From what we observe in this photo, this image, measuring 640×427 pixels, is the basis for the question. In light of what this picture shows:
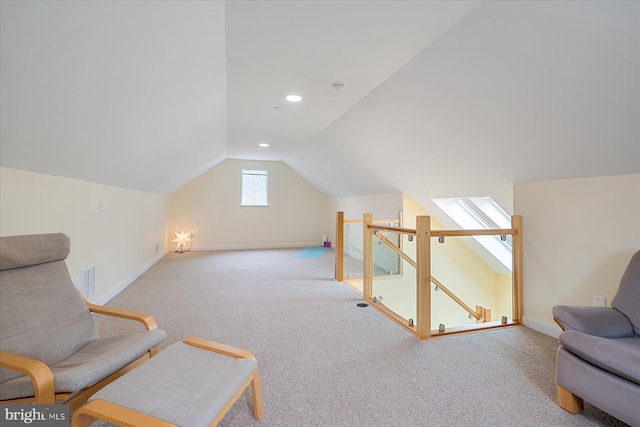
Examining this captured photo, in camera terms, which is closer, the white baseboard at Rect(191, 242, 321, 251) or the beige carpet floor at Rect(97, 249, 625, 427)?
the beige carpet floor at Rect(97, 249, 625, 427)

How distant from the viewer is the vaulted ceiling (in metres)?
1.60

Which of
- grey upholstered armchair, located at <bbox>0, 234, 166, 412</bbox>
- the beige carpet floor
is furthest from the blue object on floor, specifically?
grey upholstered armchair, located at <bbox>0, 234, 166, 412</bbox>

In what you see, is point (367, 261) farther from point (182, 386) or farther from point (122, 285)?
point (122, 285)

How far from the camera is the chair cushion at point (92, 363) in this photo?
52.6 inches

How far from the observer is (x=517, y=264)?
3072mm

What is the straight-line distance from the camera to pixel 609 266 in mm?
2379

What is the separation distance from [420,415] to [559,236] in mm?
2050

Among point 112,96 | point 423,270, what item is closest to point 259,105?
point 112,96

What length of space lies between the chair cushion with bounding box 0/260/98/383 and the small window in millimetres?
6496

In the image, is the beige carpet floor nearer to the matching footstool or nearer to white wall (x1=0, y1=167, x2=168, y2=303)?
the matching footstool

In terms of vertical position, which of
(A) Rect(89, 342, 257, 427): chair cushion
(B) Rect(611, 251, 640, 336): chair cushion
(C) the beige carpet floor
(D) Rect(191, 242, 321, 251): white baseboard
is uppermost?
(B) Rect(611, 251, 640, 336): chair cushion

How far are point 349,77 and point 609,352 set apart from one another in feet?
8.78

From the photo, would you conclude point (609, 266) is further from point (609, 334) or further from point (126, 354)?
point (126, 354)

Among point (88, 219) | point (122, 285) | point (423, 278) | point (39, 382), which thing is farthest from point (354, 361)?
point (122, 285)
